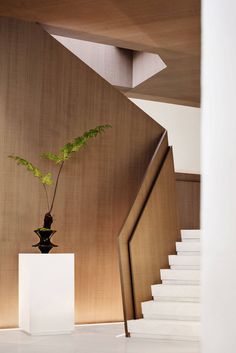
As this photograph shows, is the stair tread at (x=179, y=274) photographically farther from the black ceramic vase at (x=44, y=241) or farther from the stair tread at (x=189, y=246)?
the black ceramic vase at (x=44, y=241)

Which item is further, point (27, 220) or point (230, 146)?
point (27, 220)

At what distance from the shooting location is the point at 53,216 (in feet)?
21.7

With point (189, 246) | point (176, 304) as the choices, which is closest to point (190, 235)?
point (189, 246)

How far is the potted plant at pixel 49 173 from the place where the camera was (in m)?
6.08

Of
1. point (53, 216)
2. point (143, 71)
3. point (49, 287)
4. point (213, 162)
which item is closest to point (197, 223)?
point (143, 71)

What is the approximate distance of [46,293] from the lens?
229 inches

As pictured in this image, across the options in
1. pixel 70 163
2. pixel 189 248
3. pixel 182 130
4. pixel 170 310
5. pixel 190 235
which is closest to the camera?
pixel 170 310

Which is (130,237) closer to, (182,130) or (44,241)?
(44,241)

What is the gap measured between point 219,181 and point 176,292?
499 centimetres

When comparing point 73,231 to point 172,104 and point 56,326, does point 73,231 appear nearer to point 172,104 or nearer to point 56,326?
point 56,326

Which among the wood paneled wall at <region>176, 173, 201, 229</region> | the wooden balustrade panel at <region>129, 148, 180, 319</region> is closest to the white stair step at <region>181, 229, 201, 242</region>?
the wooden balustrade panel at <region>129, 148, 180, 319</region>

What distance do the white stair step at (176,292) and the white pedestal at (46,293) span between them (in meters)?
0.92

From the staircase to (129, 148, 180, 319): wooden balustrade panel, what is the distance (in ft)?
0.33

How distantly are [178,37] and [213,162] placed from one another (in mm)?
5925
